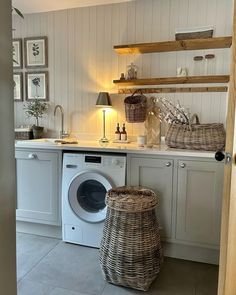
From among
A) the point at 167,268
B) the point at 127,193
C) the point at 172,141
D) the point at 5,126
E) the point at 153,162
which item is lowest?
the point at 167,268

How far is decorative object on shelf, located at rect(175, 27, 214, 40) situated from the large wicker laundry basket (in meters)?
1.68

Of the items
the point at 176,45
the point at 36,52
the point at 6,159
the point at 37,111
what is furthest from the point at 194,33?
the point at 6,159

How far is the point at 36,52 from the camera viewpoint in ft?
11.0

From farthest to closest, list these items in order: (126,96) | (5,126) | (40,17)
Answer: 1. (40,17)
2. (126,96)
3. (5,126)

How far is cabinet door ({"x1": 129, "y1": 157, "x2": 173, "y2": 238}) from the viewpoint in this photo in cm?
232

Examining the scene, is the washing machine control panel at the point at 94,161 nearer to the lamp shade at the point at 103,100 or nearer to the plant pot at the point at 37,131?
the lamp shade at the point at 103,100

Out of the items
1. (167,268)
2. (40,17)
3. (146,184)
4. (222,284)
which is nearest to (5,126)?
(222,284)

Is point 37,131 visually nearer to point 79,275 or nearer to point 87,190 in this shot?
point 87,190

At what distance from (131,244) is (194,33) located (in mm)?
2076

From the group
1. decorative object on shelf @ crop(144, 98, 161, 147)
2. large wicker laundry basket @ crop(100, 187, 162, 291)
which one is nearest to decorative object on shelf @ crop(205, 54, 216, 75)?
decorative object on shelf @ crop(144, 98, 161, 147)

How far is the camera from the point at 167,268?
2.26 metres

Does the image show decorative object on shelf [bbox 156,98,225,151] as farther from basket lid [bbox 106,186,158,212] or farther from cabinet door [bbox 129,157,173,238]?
basket lid [bbox 106,186,158,212]

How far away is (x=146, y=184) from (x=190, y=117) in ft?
3.04

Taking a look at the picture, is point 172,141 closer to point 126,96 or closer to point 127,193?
point 127,193
